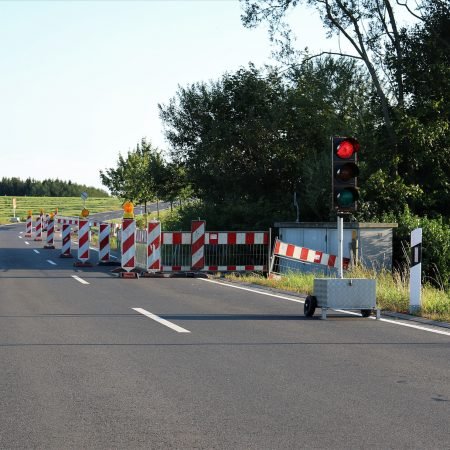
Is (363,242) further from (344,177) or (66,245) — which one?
(66,245)

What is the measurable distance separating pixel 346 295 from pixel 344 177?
176cm

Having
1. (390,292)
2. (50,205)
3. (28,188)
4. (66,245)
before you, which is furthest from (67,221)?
(28,188)

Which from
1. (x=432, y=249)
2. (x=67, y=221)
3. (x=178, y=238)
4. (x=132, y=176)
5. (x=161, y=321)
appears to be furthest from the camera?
(x=132, y=176)

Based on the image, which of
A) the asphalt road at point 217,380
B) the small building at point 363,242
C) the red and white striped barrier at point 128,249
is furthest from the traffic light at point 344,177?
the red and white striped barrier at point 128,249

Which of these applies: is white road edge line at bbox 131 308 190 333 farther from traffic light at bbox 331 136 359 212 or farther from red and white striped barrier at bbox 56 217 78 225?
red and white striped barrier at bbox 56 217 78 225

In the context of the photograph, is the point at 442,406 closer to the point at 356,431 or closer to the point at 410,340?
the point at 356,431

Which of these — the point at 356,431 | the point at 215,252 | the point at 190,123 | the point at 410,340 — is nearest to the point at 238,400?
the point at 356,431

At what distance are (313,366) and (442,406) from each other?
1969 mm

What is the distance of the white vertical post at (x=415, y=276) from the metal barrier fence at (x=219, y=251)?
31.5ft

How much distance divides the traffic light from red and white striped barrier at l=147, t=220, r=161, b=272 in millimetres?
10240

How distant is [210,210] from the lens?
31625mm

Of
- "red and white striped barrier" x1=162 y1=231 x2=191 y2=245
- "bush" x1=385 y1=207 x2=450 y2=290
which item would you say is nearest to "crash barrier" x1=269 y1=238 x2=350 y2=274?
"red and white striped barrier" x1=162 y1=231 x2=191 y2=245

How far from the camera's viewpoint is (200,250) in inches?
910

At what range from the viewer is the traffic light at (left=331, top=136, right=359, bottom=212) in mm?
13102
